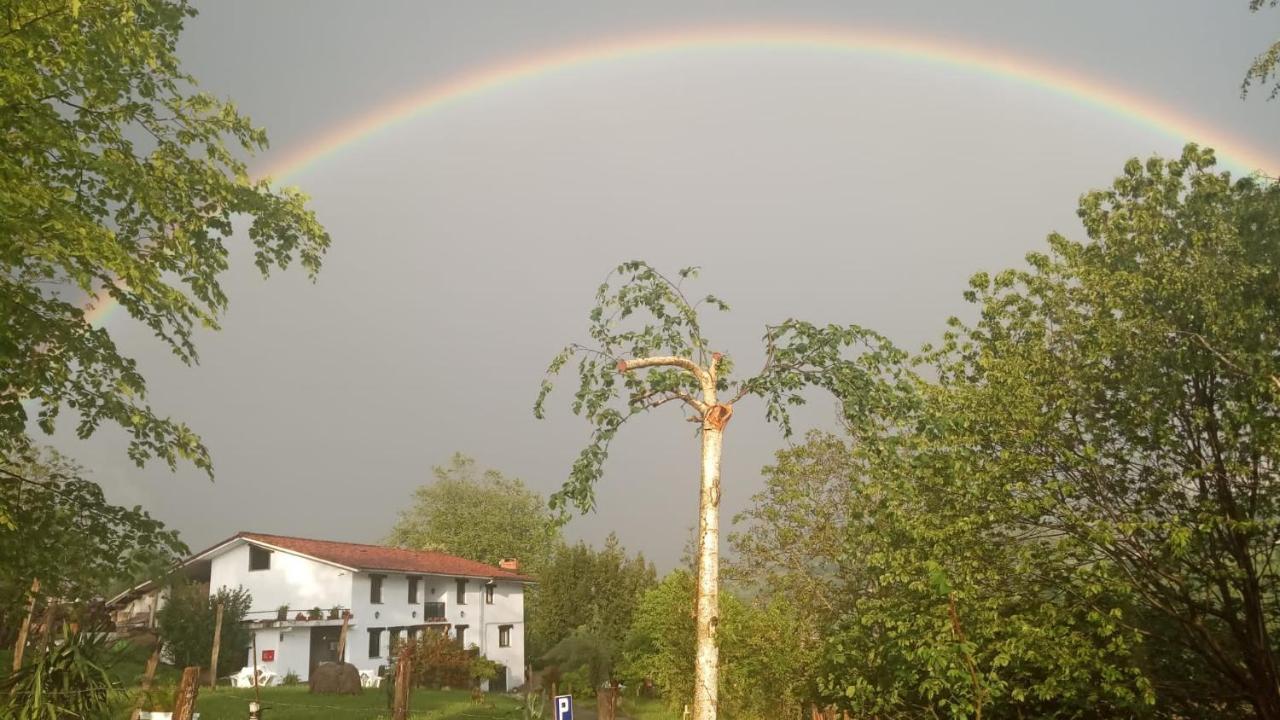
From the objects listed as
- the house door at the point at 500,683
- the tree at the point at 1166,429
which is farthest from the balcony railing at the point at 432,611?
the tree at the point at 1166,429

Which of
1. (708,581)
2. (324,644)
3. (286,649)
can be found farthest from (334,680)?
(708,581)

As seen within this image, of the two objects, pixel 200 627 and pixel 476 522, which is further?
pixel 476 522

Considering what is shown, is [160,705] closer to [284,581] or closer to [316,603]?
[316,603]

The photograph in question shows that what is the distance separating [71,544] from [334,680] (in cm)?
2456

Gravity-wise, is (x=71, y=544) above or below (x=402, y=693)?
above

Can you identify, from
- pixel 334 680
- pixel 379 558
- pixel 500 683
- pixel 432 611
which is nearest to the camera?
pixel 334 680

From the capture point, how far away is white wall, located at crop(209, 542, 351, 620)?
44.6m

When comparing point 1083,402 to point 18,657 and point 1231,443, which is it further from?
point 18,657

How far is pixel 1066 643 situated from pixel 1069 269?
24.6 feet

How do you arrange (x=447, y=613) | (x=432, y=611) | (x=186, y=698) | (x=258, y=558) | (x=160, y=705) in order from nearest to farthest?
(x=186, y=698) → (x=160, y=705) → (x=258, y=558) → (x=432, y=611) → (x=447, y=613)

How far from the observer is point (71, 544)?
13.2 m

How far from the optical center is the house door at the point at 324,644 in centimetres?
4447

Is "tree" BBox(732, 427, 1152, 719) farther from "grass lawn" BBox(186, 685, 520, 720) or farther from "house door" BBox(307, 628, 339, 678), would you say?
"house door" BBox(307, 628, 339, 678)

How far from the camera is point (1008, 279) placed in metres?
17.9
